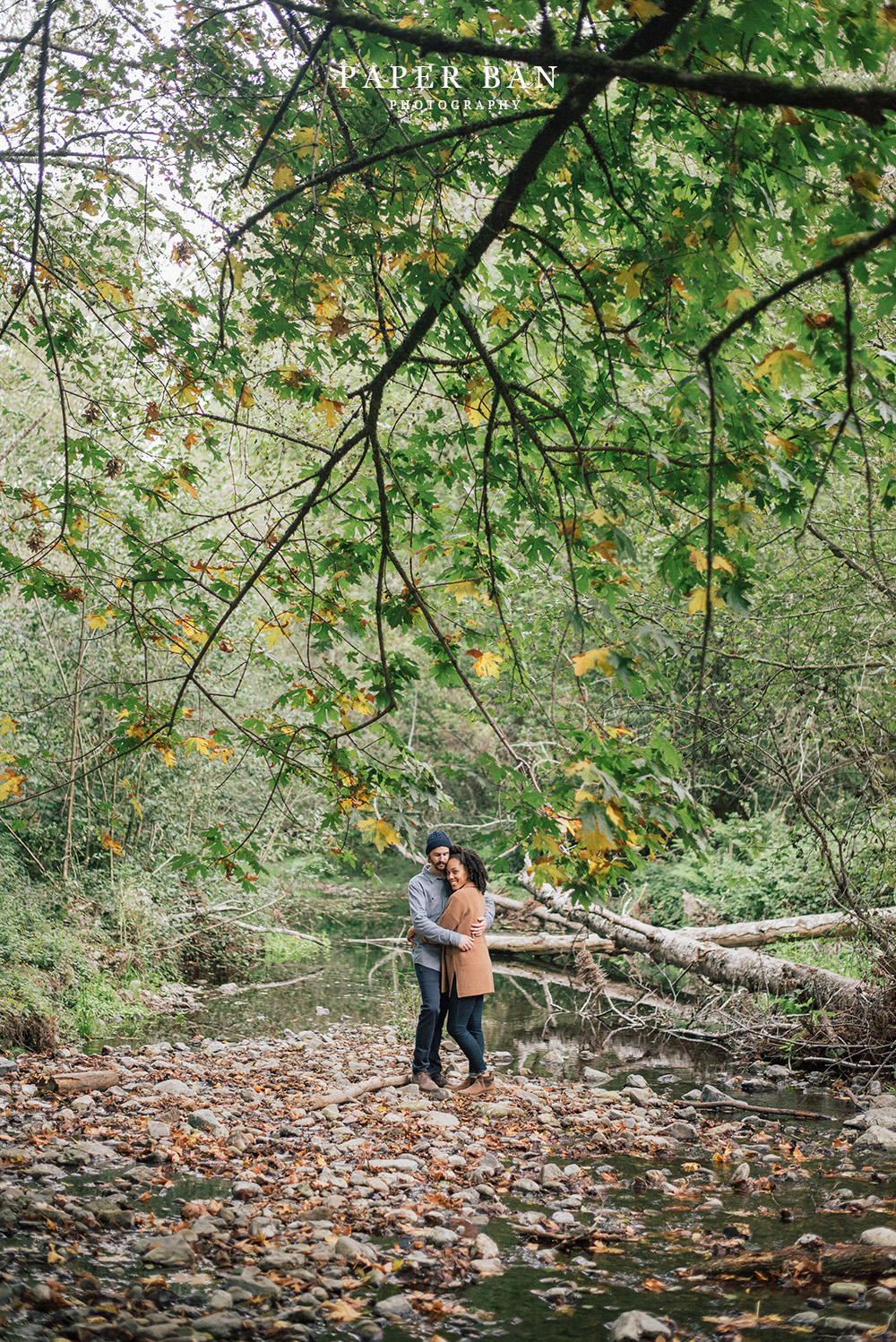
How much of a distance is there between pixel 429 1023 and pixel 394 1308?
356 centimetres

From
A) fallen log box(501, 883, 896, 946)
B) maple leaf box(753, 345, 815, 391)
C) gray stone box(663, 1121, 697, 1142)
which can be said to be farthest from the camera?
fallen log box(501, 883, 896, 946)

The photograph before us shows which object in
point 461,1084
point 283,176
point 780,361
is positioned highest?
point 283,176

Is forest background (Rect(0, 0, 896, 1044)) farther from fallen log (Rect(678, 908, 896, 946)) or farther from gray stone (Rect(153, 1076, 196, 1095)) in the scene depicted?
fallen log (Rect(678, 908, 896, 946))

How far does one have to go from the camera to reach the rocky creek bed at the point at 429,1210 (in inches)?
133

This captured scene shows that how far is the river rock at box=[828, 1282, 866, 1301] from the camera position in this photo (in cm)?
358

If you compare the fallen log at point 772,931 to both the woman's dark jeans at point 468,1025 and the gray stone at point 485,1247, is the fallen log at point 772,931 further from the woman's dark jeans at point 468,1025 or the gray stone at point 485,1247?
the gray stone at point 485,1247

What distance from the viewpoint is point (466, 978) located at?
22.6ft

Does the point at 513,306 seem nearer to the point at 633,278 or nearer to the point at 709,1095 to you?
the point at 633,278

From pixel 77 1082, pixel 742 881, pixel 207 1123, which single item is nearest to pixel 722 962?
pixel 742 881

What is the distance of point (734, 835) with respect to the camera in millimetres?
14719

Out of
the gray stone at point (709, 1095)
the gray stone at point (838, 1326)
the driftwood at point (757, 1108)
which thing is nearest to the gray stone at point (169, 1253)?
the gray stone at point (838, 1326)

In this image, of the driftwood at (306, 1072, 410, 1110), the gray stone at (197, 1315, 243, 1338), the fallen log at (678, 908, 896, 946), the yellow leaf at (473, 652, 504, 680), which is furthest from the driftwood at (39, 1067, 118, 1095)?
the fallen log at (678, 908, 896, 946)

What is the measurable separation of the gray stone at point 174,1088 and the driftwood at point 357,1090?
3.02 ft

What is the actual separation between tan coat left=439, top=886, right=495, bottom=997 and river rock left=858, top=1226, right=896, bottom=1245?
3.09m
